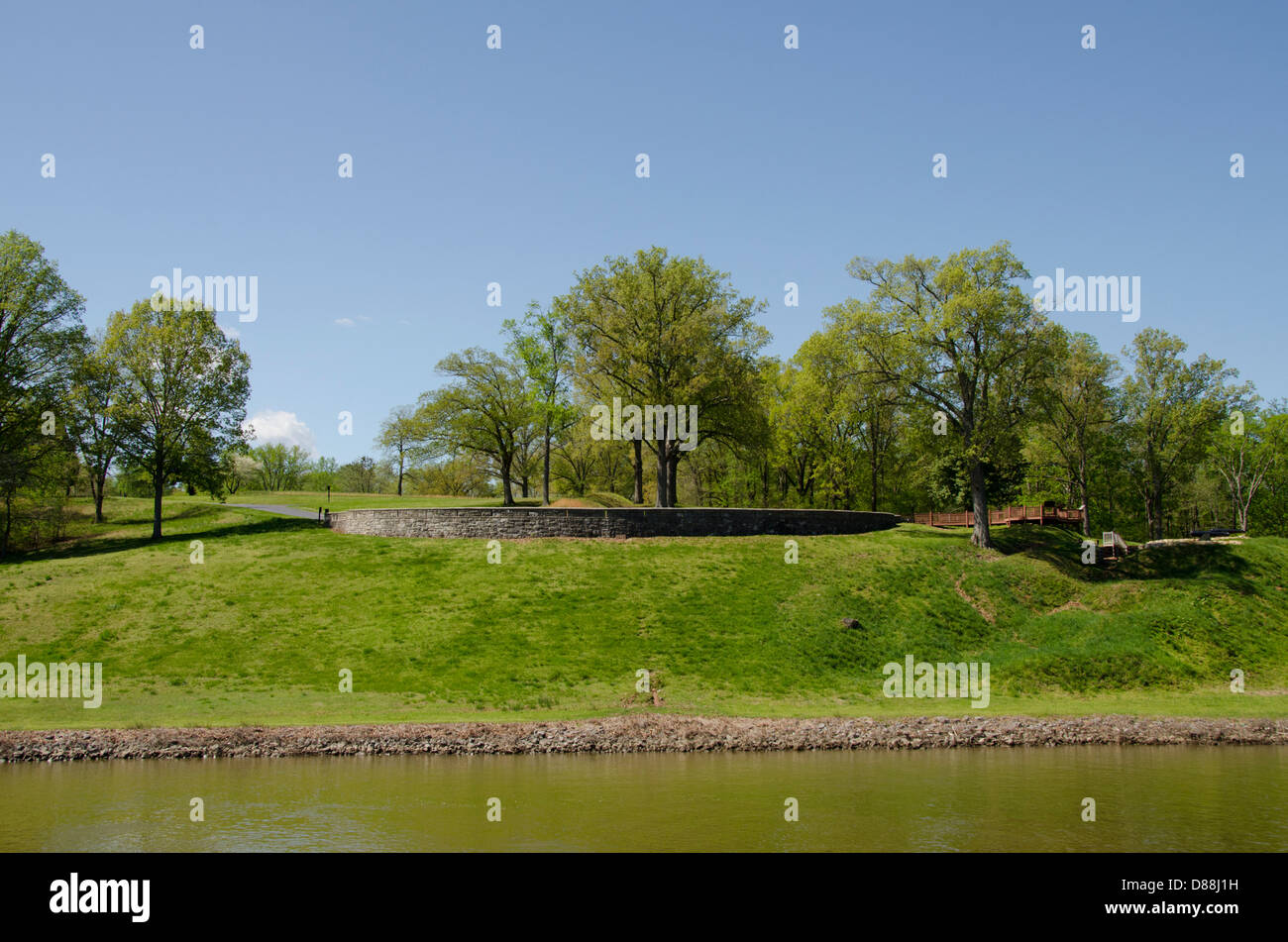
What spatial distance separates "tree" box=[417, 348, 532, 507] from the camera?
231 feet

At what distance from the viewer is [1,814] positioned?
17766 mm

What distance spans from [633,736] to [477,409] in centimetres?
4951

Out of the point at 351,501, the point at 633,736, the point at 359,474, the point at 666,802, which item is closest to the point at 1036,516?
the point at 633,736

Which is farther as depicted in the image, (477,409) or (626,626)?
(477,409)

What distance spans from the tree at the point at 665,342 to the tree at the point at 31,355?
34569 millimetres

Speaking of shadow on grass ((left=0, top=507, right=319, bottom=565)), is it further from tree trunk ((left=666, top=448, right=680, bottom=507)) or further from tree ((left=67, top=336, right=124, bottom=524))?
tree trunk ((left=666, top=448, right=680, bottom=507))

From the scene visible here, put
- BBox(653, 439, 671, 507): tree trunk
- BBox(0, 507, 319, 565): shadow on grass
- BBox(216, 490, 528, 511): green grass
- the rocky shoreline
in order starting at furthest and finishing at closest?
BBox(216, 490, 528, 511): green grass < BBox(653, 439, 671, 507): tree trunk < BBox(0, 507, 319, 565): shadow on grass < the rocky shoreline

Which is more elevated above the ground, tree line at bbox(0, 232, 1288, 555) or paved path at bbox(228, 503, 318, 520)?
tree line at bbox(0, 232, 1288, 555)

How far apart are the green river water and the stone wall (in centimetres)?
2450

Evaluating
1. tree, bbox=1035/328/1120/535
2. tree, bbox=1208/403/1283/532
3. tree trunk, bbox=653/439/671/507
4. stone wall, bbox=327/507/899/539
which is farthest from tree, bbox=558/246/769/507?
tree, bbox=1208/403/1283/532

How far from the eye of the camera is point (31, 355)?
54656 mm

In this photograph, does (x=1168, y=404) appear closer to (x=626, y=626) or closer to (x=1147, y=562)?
(x=1147, y=562)
